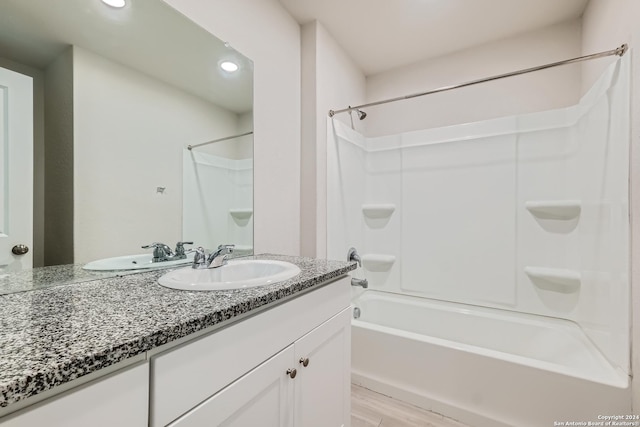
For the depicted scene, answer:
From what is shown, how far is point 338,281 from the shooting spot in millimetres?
1183

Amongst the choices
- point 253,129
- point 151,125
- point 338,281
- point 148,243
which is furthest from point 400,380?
point 151,125

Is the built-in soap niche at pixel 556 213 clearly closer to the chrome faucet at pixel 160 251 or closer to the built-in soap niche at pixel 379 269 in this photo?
the built-in soap niche at pixel 379 269

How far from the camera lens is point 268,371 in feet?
2.59

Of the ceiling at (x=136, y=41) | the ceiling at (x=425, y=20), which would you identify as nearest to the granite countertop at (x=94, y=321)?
the ceiling at (x=136, y=41)

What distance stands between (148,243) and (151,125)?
48 centimetres

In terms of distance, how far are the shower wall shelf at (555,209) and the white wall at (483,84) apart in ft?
2.34

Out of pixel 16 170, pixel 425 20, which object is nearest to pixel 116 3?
pixel 16 170

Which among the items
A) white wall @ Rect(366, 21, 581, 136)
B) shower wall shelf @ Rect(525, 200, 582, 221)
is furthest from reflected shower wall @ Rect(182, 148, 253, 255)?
shower wall shelf @ Rect(525, 200, 582, 221)

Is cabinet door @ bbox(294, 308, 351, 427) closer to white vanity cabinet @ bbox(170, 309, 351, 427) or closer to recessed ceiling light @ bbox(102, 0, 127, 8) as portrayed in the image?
white vanity cabinet @ bbox(170, 309, 351, 427)

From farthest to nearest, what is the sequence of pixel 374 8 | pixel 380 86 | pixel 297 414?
pixel 380 86
pixel 374 8
pixel 297 414

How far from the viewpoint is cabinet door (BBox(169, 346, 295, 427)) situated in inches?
24.5

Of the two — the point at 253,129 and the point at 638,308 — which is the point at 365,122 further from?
the point at 638,308

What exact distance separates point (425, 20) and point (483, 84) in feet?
2.38

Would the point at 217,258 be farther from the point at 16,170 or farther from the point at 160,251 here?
the point at 16,170
